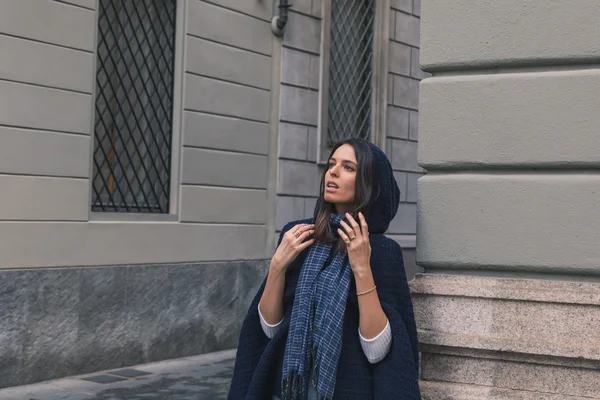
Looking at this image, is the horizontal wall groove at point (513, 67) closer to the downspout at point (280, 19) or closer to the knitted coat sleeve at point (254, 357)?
the knitted coat sleeve at point (254, 357)

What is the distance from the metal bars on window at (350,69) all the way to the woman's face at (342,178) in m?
8.20

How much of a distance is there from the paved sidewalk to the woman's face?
4569mm

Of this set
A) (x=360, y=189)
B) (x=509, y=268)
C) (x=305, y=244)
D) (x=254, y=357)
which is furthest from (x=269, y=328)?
(x=509, y=268)

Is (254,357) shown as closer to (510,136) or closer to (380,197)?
(380,197)

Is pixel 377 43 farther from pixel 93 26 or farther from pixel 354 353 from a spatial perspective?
pixel 354 353

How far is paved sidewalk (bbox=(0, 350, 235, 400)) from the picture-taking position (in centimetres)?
752

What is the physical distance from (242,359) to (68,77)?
5.35 meters

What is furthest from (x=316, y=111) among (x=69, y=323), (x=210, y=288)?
(x=69, y=323)

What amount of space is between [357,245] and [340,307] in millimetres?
218

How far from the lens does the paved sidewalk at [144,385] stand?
7523 millimetres

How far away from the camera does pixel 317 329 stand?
3.23 meters

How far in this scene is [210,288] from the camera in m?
9.71

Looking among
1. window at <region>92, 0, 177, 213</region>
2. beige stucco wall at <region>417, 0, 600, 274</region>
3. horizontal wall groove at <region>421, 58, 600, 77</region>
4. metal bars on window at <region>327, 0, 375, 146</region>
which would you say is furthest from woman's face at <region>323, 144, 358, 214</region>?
metal bars on window at <region>327, 0, 375, 146</region>

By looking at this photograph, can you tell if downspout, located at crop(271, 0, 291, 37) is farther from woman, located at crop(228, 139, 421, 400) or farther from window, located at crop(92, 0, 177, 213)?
woman, located at crop(228, 139, 421, 400)
